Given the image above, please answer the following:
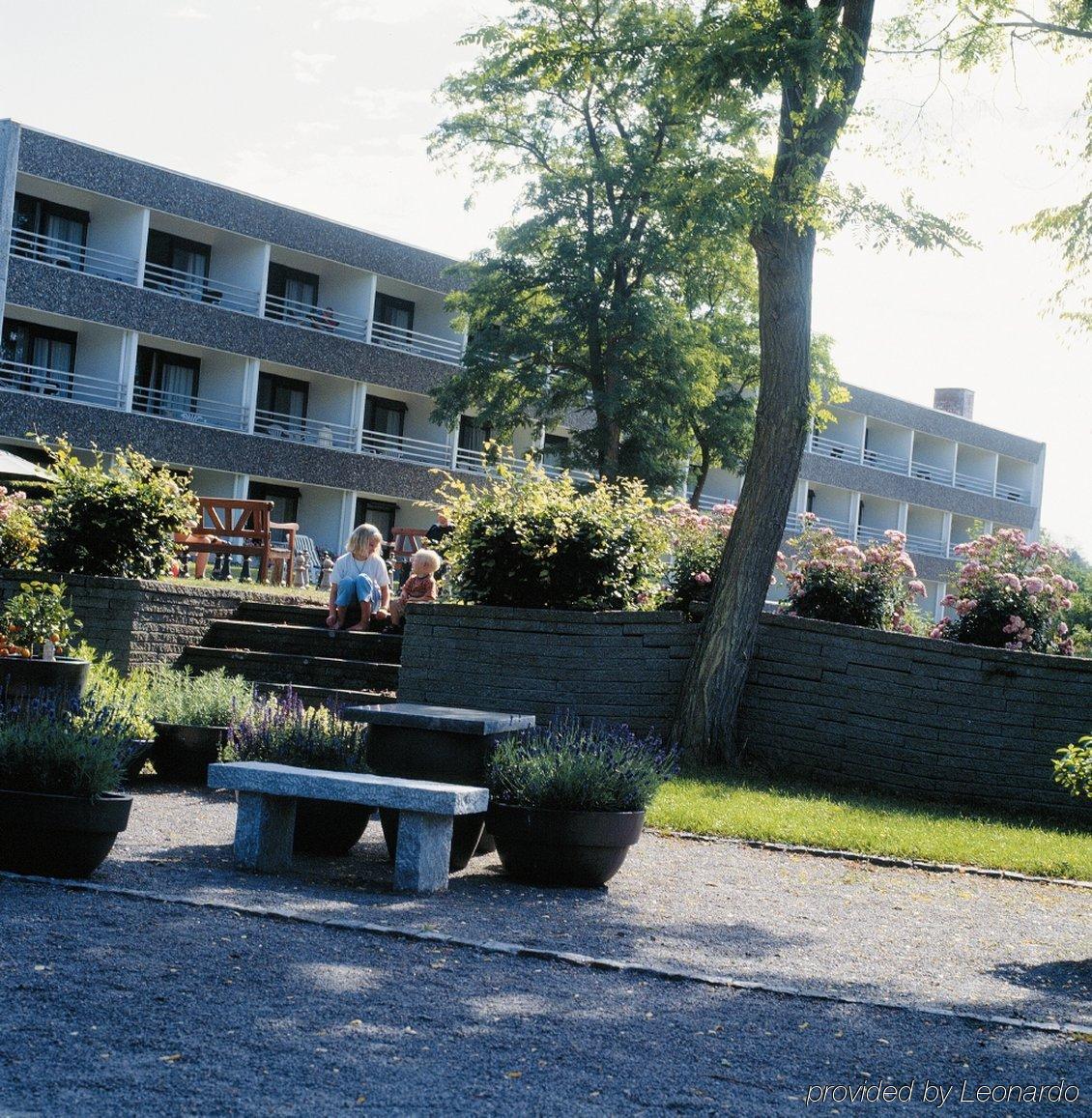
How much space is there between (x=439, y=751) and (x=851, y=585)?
22.3 ft

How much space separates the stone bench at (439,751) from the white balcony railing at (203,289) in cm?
2941

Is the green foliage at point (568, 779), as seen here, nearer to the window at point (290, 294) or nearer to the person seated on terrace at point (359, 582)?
the person seated on terrace at point (359, 582)

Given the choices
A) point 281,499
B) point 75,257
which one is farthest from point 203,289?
point 281,499

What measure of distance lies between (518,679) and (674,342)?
19264 millimetres

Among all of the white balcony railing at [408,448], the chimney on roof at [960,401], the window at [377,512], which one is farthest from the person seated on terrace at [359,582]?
the chimney on roof at [960,401]

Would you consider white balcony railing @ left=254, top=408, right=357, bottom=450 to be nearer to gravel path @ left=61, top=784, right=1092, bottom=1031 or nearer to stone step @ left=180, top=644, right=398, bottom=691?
stone step @ left=180, top=644, right=398, bottom=691

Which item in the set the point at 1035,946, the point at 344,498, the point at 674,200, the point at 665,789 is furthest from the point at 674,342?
the point at 1035,946

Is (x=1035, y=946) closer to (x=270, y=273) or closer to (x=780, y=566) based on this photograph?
(x=780, y=566)

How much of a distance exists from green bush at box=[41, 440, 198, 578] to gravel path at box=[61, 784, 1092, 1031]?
6165mm

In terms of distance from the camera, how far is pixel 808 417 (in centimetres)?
1262

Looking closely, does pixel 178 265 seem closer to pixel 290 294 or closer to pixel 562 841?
pixel 290 294

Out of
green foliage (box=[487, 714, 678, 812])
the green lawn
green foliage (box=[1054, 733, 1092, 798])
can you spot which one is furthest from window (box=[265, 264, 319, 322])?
green foliage (box=[1054, 733, 1092, 798])

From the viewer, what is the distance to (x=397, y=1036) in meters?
4.42

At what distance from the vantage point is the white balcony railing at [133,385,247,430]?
116ft
